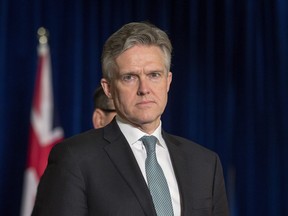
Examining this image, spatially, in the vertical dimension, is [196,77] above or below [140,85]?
below

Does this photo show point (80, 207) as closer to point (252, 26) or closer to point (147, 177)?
point (147, 177)

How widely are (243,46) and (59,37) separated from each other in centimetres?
122

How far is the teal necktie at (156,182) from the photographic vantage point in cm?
169

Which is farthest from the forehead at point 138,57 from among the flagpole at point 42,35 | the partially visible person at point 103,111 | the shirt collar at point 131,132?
the flagpole at point 42,35

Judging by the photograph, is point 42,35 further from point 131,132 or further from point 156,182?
point 156,182

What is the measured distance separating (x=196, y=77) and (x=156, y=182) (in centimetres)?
294

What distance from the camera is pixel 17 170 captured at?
433 cm

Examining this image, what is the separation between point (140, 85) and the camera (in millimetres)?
1738

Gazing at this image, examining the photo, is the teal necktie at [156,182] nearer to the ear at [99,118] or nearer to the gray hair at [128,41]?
the gray hair at [128,41]

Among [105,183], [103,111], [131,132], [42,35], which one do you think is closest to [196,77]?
[42,35]

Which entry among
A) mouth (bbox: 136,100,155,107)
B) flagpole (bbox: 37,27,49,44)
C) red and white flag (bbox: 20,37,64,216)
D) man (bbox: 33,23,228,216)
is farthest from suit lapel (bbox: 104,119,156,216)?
flagpole (bbox: 37,27,49,44)

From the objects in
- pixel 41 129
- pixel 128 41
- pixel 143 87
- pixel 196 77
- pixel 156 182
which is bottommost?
pixel 41 129

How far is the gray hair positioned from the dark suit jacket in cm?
16

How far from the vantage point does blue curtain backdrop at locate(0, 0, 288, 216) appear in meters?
4.31
